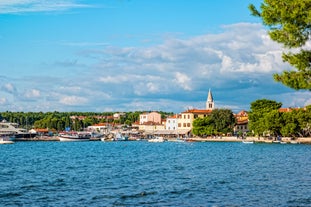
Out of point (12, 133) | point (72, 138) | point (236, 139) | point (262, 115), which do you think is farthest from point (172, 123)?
point (262, 115)

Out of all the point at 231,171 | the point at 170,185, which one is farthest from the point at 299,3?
the point at 231,171

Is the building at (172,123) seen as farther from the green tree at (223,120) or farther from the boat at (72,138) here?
the green tree at (223,120)

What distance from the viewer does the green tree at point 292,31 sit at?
18.8 metres

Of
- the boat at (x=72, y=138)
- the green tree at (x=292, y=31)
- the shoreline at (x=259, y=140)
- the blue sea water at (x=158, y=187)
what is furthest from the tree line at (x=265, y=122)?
the green tree at (x=292, y=31)

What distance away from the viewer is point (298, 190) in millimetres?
31875

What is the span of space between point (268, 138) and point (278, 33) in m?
108

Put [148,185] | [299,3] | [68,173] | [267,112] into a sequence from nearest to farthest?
[299,3]
[148,185]
[68,173]
[267,112]

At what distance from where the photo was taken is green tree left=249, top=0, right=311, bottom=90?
18.8 metres

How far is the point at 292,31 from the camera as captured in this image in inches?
753

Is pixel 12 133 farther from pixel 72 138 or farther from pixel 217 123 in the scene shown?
pixel 217 123

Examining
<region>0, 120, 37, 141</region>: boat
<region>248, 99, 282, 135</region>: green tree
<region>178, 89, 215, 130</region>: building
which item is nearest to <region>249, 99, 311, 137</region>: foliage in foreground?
<region>248, 99, 282, 135</region>: green tree

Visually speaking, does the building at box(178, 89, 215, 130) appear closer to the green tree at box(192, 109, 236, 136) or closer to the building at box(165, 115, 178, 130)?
the building at box(165, 115, 178, 130)

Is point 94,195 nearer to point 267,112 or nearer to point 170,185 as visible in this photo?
point 170,185

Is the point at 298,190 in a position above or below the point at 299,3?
below
